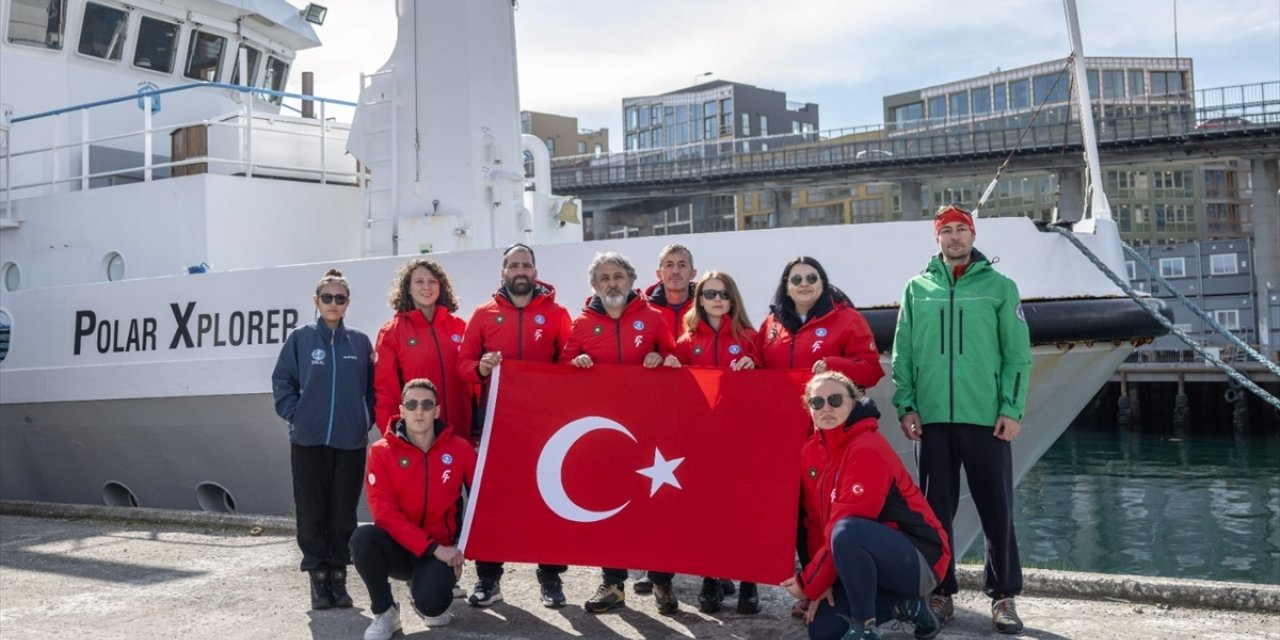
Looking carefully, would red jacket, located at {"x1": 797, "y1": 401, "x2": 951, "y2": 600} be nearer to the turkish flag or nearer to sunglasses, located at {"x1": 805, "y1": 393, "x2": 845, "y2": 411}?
sunglasses, located at {"x1": 805, "y1": 393, "x2": 845, "y2": 411}

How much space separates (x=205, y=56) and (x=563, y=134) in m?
51.9

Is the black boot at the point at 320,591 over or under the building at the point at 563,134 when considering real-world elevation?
under

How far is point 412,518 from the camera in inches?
174

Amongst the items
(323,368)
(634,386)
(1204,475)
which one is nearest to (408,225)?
(323,368)

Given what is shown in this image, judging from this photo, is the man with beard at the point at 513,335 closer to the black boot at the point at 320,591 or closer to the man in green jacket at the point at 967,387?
the black boot at the point at 320,591

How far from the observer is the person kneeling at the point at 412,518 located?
4301 mm

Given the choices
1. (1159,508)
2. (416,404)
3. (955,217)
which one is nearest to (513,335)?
(416,404)

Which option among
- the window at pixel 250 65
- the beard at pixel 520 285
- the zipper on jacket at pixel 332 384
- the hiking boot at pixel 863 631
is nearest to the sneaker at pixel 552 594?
the zipper on jacket at pixel 332 384

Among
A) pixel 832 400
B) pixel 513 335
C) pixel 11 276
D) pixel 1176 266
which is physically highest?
pixel 1176 266

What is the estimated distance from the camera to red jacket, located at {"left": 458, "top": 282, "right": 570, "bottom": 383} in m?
4.80

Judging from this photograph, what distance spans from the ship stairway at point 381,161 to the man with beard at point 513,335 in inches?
109

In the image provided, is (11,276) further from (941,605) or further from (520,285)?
(941,605)

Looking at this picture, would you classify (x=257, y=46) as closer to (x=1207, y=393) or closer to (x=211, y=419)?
(x=211, y=419)

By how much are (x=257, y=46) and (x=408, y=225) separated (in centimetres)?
468
